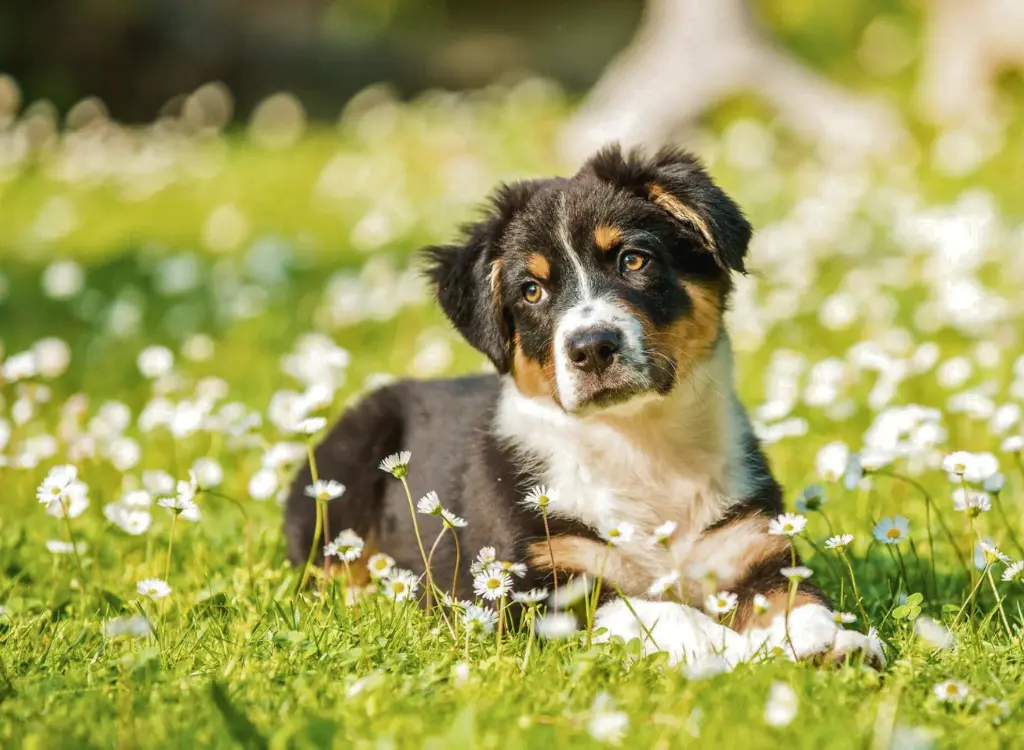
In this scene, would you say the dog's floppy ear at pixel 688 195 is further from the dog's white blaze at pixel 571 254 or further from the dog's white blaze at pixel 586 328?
the dog's white blaze at pixel 586 328

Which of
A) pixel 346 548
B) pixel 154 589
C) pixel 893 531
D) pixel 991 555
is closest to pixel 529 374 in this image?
pixel 346 548

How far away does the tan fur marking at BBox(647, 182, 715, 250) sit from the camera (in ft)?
13.0

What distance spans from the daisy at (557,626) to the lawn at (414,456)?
0.24 ft

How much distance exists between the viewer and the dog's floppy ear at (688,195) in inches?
156

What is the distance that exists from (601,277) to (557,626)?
4.35ft

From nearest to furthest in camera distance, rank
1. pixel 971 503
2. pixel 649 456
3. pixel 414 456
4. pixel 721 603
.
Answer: pixel 721 603 < pixel 971 503 < pixel 649 456 < pixel 414 456

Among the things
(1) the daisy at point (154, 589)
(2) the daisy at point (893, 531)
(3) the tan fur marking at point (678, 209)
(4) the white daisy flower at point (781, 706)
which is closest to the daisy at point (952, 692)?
(4) the white daisy flower at point (781, 706)

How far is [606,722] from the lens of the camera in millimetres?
2629

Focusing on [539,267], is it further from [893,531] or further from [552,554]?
[893,531]

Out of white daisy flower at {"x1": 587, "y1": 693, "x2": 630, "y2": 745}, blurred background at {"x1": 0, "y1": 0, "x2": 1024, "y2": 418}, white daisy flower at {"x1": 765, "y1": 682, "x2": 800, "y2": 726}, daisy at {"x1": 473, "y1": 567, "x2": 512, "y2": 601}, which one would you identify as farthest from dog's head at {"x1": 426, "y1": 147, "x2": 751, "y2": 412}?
blurred background at {"x1": 0, "y1": 0, "x2": 1024, "y2": 418}

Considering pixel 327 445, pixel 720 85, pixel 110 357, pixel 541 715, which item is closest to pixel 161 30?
pixel 720 85

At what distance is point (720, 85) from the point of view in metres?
12.4

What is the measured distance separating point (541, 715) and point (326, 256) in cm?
752

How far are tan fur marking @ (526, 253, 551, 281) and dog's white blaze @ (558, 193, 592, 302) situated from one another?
0.24 feet
